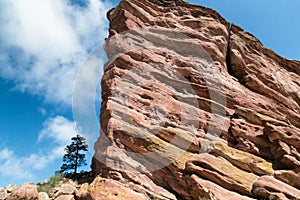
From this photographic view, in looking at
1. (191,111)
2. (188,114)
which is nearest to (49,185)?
(188,114)

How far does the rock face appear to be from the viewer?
18141 mm

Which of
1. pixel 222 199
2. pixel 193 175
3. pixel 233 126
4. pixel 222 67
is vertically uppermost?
pixel 222 67

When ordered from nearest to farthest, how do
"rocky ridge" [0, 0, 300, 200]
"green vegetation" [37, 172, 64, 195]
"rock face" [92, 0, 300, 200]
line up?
"rocky ridge" [0, 0, 300, 200], "rock face" [92, 0, 300, 200], "green vegetation" [37, 172, 64, 195]

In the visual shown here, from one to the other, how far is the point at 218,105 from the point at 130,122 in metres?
8.03

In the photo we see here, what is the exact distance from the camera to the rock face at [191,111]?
59.5 feet

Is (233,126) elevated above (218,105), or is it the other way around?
(218,105)

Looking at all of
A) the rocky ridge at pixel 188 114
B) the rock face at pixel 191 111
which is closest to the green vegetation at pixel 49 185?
the rocky ridge at pixel 188 114

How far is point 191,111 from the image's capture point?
22.8 m

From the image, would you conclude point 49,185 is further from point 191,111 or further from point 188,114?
point 191,111

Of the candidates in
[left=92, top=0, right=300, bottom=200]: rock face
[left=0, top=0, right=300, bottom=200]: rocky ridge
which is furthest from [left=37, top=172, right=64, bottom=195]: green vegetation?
[left=92, top=0, right=300, bottom=200]: rock face

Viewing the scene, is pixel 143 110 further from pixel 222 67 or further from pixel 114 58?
pixel 222 67

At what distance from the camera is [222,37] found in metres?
28.4

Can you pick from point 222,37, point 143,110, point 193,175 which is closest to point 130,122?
point 143,110

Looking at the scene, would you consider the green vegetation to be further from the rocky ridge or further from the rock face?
the rock face
